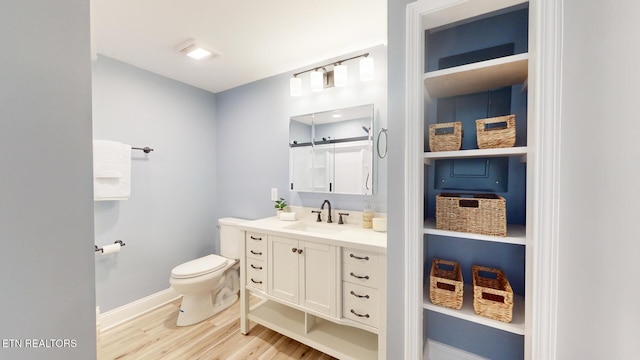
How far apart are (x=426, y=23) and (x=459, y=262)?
1265mm

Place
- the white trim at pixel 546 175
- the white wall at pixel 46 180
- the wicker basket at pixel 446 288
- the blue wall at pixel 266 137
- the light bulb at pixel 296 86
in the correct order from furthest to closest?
1. the light bulb at pixel 296 86
2. the blue wall at pixel 266 137
3. the wicker basket at pixel 446 288
4. the white trim at pixel 546 175
5. the white wall at pixel 46 180

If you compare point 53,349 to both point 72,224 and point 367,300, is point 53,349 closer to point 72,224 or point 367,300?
point 72,224

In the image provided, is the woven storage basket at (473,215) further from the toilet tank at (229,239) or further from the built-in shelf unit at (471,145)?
the toilet tank at (229,239)

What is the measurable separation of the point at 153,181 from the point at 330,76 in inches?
79.0

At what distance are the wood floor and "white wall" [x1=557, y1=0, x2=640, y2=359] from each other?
60.3 inches

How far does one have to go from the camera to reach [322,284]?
62.1 inches

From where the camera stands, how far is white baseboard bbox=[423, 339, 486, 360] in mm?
1289

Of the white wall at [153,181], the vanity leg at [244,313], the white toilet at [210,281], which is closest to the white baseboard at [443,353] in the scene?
the vanity leg at [244,313]

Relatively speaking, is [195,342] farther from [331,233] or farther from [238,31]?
[238,31]

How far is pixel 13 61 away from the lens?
0.37 m

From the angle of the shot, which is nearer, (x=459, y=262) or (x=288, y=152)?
(x=459, y=262)

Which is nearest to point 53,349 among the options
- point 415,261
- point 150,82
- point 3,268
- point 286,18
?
point 3,268

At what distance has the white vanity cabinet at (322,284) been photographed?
56.2 inches

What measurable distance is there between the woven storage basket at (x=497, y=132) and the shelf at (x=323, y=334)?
1459mm
